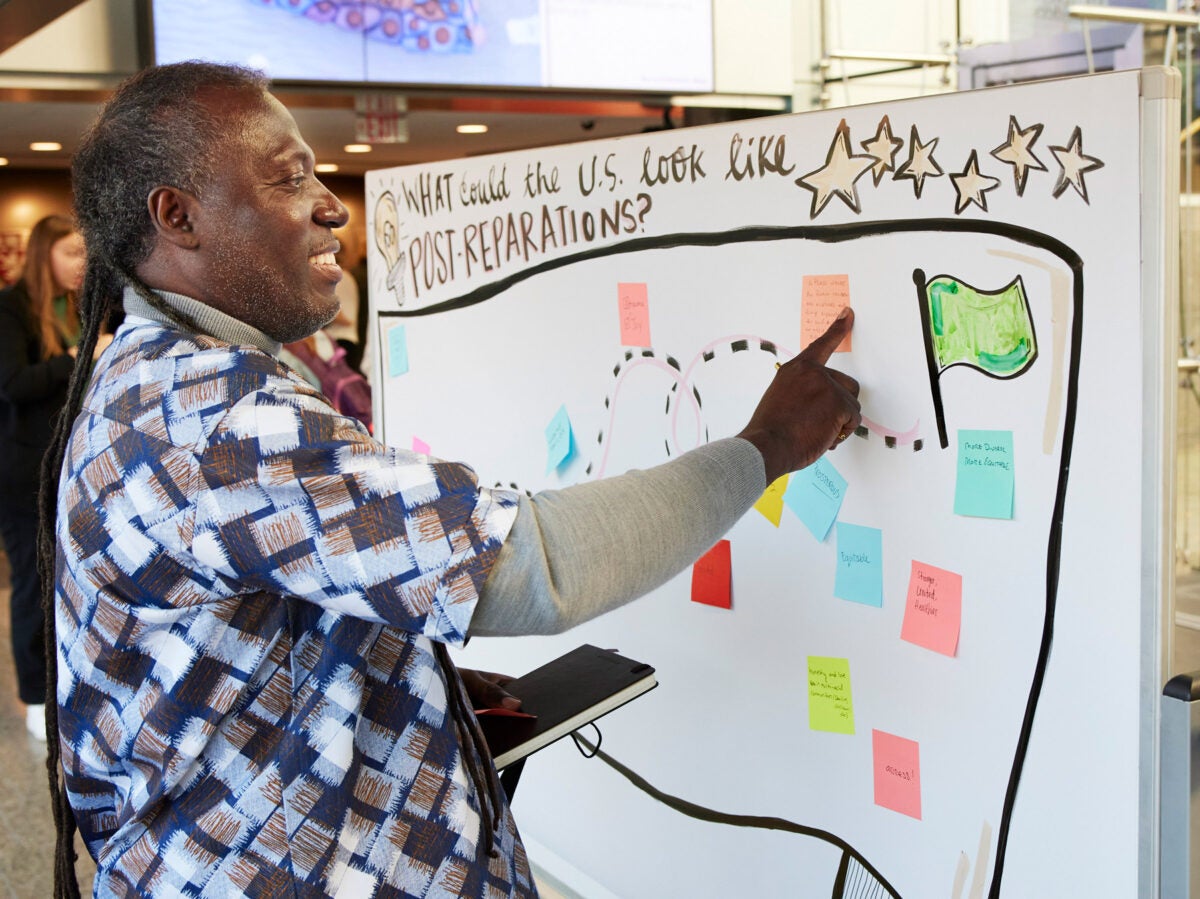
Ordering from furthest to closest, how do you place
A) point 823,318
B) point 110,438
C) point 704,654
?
point 704,654 → point 823,318 → point 110,438

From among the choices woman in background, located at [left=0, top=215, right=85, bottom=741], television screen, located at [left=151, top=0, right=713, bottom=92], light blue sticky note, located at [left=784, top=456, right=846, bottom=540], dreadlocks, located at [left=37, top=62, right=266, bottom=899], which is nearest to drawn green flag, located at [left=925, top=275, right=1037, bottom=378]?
light blue sticky note, located at [left=784, top=456, right=846, bottom=540]

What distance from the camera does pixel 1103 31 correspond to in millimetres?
4602

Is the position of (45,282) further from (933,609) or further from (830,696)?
(933,609)

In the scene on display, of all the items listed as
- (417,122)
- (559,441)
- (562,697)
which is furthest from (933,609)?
(417,122)

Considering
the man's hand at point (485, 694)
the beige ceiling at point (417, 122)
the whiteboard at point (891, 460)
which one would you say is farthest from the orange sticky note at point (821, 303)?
the beige ceiling at point (417, 122)

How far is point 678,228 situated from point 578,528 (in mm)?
787

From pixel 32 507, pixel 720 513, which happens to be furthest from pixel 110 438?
pixel 32 507

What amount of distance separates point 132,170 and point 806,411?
755mm

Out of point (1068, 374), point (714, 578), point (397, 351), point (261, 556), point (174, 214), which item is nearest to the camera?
point (261, 556)

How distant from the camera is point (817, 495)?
62.2 inches

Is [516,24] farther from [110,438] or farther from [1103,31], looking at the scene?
[110,438]

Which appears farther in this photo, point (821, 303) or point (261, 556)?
point (821, 303)

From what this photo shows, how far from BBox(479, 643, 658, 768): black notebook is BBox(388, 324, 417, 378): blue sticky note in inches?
44.2

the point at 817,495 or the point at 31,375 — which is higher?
the point at 31,375
